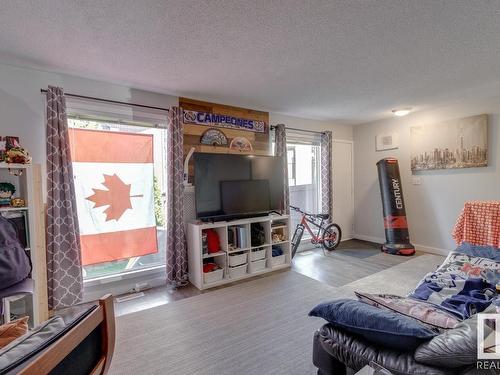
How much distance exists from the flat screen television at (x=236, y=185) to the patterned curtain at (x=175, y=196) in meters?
0.23

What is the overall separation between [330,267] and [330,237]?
92 cm

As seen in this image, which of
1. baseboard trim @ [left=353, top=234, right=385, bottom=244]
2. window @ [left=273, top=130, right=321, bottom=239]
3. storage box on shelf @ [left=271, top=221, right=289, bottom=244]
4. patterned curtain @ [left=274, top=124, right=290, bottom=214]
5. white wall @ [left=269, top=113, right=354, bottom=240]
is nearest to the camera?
storage box on shelf @ [left=271, top=221, right=289, bottom=244]

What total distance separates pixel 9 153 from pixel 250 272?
273 centimetres

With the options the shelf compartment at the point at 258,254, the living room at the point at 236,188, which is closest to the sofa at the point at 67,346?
Answer: the living room at the point at 236,188

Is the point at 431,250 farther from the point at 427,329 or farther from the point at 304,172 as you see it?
the point at 427,329

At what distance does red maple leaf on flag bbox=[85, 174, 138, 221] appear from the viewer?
9.20 ft

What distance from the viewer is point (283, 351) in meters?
1.88

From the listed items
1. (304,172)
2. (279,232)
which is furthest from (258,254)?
(304,172)

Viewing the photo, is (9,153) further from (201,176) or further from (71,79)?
(201,176)

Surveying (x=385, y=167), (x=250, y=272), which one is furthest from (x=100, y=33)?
(x=385, y=167)

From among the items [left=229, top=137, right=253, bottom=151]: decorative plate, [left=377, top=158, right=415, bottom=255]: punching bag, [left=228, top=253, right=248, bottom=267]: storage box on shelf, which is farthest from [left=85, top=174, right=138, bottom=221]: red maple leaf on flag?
[left=377, top=158, right=415, bottom=255]: punching bag

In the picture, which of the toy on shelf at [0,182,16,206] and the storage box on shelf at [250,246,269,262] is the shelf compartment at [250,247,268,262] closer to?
the storage box on shelf at [250,246,269,262]

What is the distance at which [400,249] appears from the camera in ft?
13.6

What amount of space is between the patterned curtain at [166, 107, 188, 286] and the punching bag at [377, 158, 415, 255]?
3.38 metres
